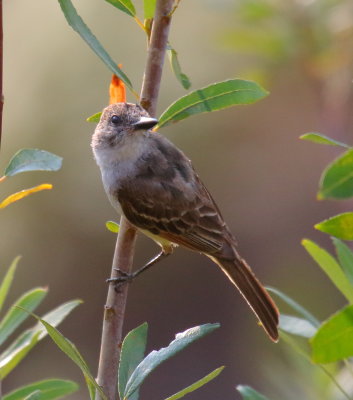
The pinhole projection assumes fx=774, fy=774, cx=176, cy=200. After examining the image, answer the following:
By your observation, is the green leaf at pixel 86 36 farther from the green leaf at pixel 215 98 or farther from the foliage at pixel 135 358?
the foliage at pixel 135 358

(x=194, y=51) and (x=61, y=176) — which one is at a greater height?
(x=194, y=51)

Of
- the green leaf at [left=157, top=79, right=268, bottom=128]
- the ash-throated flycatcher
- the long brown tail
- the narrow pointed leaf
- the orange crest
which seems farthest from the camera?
the ash-throated flycatcher

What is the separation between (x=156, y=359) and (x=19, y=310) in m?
0.59

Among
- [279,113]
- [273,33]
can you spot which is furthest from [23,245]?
[273,33]

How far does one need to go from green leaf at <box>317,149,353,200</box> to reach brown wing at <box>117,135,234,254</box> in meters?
2.36

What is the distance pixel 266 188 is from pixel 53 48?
2.88 meters

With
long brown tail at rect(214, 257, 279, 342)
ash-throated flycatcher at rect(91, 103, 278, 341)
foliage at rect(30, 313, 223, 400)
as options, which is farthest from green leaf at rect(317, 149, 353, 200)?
ash-throated flycatcher at rect(91, 103, 278, 341)

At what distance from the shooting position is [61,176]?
770cm

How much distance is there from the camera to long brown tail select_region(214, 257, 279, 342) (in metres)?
3.24

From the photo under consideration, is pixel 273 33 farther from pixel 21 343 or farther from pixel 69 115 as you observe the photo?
pixel 69 115

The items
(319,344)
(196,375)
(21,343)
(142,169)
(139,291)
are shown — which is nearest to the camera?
(319,344)

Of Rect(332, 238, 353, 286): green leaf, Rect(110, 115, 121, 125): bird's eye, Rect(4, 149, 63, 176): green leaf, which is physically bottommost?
Rect(332, 238, 353, 286): green leaf

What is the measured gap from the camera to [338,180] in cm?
146

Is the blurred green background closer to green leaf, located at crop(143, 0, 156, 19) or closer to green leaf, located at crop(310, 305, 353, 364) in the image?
green leaf, located at crop(143, 0, 156, 19)
